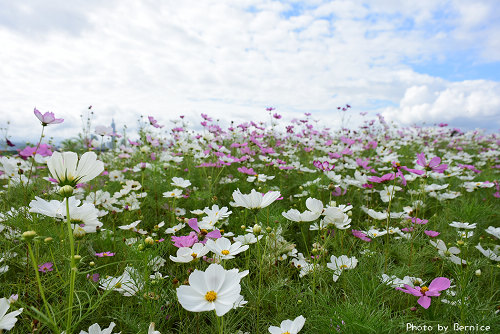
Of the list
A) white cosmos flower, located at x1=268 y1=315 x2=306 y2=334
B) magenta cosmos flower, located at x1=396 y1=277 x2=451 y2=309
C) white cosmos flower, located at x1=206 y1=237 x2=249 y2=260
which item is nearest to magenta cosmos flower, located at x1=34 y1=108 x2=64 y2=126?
white cosmos flower, located at x1=206 y1=237 x2=249 y2=260

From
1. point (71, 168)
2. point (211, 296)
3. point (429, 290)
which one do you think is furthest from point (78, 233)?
point (429, 290)

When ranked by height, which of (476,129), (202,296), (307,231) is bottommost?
(307,231)

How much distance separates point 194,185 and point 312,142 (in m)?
2.19

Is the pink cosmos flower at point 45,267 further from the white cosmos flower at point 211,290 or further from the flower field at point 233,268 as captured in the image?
the white cosmos flower at point 211,290

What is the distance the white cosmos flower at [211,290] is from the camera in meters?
0.64

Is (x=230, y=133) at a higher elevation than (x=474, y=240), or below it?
higher

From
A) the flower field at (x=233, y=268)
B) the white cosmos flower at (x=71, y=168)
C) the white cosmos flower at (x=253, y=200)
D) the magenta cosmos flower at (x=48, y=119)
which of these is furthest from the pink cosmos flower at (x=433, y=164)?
the magenta cosmos flower at (x=48, y=119)

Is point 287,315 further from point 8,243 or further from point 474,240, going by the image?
point 474,240

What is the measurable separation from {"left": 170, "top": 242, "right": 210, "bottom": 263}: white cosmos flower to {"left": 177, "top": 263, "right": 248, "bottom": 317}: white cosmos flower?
0.85 feet

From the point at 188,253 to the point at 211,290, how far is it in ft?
1.00

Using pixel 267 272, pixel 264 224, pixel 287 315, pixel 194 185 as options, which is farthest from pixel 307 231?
pixel 194 185

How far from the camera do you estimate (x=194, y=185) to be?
2.80m

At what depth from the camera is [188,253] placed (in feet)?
3.21

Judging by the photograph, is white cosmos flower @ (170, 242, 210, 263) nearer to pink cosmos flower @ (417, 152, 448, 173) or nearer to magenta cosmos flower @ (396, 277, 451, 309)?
magenta cosmos flower @ (396, 277, 451, 309)
